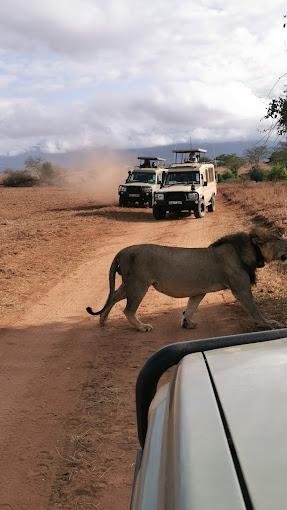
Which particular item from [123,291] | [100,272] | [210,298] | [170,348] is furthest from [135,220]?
[170,348]

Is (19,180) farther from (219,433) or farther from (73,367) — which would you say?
(219,433)

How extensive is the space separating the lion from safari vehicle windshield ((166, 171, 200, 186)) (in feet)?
47.3

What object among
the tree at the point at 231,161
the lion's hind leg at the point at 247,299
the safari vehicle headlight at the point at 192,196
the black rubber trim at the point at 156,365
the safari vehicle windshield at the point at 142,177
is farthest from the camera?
the tree at the point at 231,161

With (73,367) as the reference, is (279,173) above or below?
above

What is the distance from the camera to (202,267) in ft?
20.7

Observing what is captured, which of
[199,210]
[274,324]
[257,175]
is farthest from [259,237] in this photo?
[257,175]

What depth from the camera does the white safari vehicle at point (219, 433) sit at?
106cm

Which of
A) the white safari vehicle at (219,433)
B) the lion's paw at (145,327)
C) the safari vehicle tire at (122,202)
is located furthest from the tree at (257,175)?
the white safari vehicle at (219,433)

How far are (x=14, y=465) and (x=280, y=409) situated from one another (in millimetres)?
2812

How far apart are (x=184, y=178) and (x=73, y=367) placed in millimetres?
16070

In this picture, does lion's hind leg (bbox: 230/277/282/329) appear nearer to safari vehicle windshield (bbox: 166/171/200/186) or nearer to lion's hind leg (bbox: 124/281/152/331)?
lion's hind leg (bbox: 124/281/152/331)

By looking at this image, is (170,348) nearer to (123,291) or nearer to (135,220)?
(123,291)

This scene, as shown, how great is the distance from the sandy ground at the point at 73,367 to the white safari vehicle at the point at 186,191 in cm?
713

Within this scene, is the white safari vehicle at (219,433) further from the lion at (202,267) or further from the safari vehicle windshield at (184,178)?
the safari vehicle windshield at (184,178)
